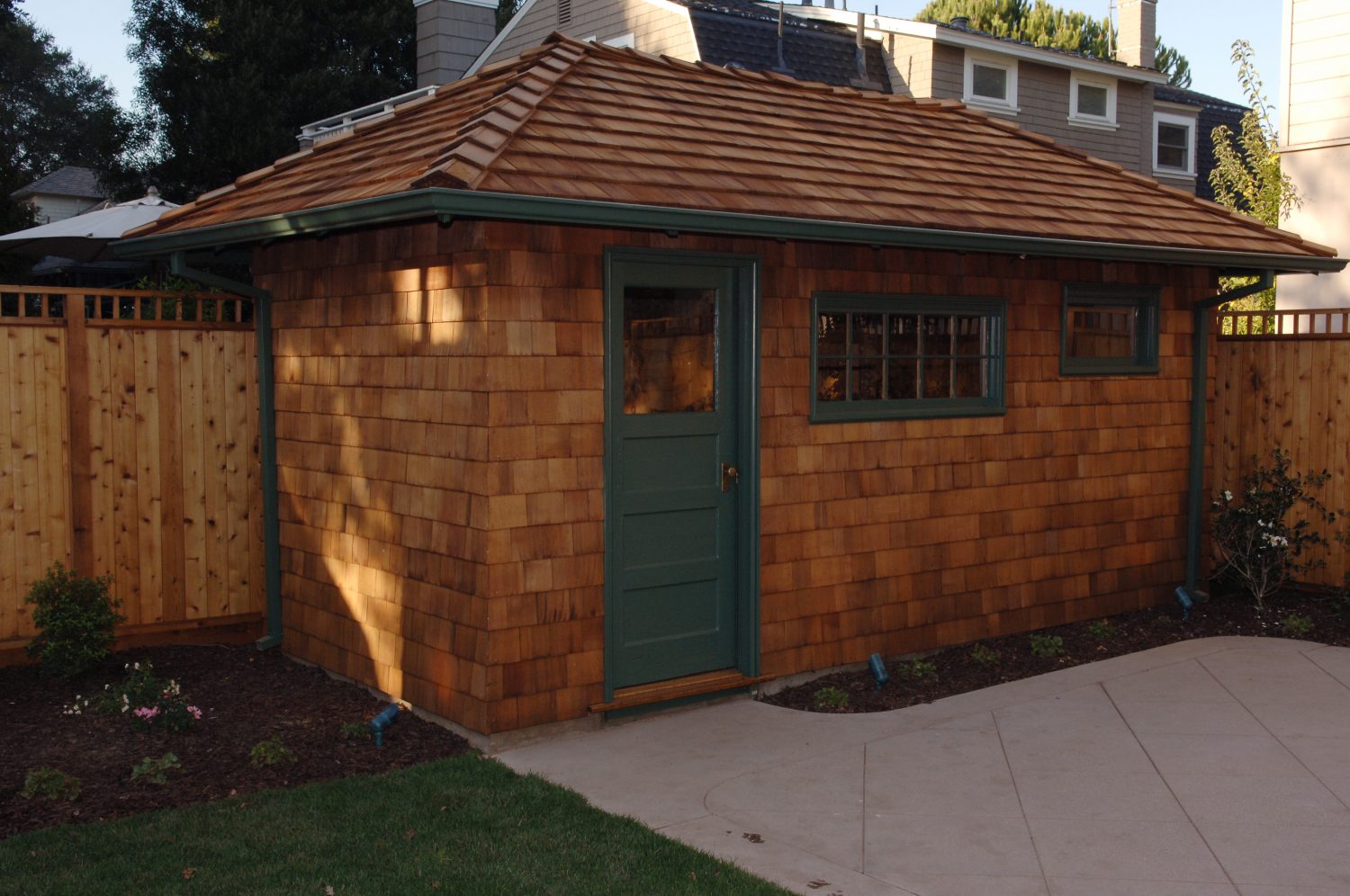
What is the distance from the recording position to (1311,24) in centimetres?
1216

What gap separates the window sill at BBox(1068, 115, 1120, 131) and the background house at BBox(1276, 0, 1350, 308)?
956cm

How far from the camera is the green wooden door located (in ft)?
20.4

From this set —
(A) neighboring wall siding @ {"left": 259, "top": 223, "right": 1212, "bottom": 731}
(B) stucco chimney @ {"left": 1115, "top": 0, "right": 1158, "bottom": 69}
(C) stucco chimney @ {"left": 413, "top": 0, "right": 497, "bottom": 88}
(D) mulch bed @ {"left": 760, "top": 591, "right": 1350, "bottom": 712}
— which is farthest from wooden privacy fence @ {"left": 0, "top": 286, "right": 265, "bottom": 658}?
(B) stucco chimney @ {"left": 1115, "top": 0, "right": 1158, "bottom": 69}

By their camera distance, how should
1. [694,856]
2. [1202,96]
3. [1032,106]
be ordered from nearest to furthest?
[694,856]
[1032,106]
[1202,96]

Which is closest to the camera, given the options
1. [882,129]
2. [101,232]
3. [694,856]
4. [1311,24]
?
[694,856]

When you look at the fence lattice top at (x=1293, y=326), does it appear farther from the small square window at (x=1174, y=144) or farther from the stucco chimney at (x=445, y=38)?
the small square window at (x=1174, y=144)

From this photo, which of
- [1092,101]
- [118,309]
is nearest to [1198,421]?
[118,309]

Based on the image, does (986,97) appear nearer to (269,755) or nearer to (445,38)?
(445,38)

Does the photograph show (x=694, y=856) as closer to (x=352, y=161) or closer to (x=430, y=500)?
(x=430, y=500)

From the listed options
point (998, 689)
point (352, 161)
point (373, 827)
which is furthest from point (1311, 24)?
point (373, 827)

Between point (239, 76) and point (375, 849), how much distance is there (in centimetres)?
2386

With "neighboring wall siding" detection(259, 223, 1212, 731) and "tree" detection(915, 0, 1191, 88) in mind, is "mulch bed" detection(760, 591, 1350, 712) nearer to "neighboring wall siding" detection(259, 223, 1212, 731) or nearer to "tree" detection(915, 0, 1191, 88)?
"neighboring wall siding" detection(259, 223, 1212, 731)

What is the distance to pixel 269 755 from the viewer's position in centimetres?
556

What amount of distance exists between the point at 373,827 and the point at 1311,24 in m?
11.8
